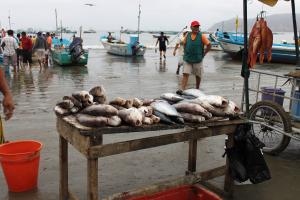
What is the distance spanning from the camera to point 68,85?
9961 millimetres

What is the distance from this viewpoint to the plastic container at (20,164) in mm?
2934

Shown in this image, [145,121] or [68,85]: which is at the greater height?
[145,121]

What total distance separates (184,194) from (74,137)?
125 cm

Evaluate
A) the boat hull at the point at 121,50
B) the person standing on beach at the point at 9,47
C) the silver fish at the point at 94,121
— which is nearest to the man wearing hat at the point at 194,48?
the silver fish at the point at 94,121

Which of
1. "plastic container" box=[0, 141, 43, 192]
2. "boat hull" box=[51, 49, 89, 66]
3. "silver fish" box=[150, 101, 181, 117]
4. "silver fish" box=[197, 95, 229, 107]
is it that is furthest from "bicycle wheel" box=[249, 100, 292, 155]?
"boat hull" box=[51, 49, 89, 66]

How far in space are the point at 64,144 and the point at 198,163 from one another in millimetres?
2081

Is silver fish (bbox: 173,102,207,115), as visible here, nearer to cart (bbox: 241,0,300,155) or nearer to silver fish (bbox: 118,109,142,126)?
silver fish (bbox: 118,109,142,126)

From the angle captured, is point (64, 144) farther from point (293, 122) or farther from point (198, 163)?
point (293, 122)

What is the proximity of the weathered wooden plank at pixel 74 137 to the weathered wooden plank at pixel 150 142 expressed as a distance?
68 mm

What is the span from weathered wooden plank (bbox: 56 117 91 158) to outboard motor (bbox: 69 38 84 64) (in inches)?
498

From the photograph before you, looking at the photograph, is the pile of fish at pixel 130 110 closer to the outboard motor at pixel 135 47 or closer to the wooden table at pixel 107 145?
the wooden table at pixel 107 145

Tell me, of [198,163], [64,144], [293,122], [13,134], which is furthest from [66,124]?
[293,122]

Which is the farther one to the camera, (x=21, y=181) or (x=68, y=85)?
(x=68, y=85)

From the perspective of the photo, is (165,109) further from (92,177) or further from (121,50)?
(121,50)
